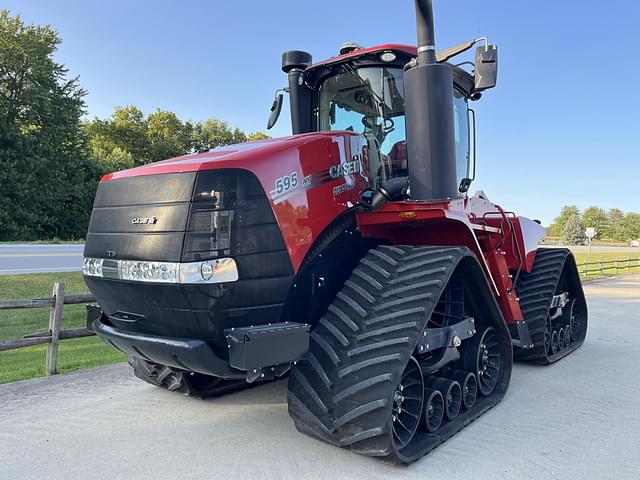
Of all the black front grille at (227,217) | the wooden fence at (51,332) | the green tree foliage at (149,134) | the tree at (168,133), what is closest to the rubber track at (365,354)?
Answer: the black front grille at (227,217)

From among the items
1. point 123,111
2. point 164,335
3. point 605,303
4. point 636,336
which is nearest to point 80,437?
point 164,335

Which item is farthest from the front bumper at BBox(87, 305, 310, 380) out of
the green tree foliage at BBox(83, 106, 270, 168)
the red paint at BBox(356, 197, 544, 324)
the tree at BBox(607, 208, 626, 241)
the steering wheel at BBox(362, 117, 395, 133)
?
the tree at BBox(607, 208, 626, 241)

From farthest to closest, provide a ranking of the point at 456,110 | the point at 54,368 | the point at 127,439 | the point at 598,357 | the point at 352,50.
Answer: the point at 598,357
the point at 54,368
the point at 456,110
the point at 352,50
the point at 127,439

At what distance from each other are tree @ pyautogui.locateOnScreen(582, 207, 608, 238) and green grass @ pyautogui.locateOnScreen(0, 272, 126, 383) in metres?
117

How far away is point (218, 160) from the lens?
3.12 metres

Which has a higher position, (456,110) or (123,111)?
(123,111)

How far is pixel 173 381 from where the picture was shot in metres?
4.66

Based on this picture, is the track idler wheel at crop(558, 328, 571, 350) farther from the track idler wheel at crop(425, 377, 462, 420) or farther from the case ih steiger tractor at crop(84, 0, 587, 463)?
the track idler wheel at crop(425, 377, 462, 420)

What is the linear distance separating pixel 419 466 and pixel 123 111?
47493 millimetres

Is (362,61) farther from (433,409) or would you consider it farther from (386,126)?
(433,409)

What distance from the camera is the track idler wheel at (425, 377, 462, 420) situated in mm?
3922

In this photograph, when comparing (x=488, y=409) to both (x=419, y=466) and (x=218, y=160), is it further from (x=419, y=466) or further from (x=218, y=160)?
(x=218, y=160)

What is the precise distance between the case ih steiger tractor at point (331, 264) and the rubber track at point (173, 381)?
2 cm

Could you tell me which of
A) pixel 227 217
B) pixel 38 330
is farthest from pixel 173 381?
pixel 38 330
